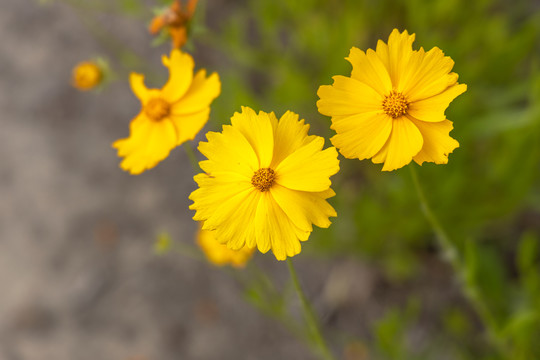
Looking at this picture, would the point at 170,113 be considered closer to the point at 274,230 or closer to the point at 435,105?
the point at 274,230

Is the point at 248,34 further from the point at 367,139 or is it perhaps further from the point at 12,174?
the point at 367,139

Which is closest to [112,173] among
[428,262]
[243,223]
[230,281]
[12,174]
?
[12,174]

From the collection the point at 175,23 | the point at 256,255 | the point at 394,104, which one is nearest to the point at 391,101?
the point at 394,104

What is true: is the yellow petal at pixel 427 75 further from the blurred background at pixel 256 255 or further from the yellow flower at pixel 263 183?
the blurred background at pixel 256 255

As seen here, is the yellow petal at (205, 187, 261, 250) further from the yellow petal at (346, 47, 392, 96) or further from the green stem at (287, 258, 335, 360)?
the yellow petal at (346, 47, 392, 96)

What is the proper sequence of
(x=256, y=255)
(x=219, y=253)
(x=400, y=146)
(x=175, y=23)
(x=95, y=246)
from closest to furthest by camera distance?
(x=400, y=146), (x=175, y=23), (x=219, y=253), (x=256, y=255), (x=95, y=246)

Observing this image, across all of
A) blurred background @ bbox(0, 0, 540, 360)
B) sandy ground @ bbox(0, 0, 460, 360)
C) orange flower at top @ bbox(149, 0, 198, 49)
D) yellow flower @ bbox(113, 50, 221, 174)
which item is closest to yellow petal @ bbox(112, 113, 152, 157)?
yellow flower @ bbox(113, 50, 221, 174)

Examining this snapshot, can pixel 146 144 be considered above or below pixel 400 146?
above
